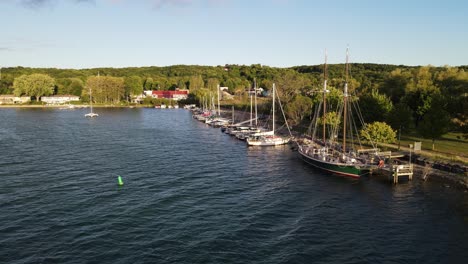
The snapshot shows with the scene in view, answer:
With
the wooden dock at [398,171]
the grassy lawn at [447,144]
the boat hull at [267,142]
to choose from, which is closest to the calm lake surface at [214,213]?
the wooden dock at [398,171]

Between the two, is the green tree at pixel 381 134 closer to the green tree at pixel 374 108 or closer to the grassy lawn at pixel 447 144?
the grassy lawn at pixel 447 144

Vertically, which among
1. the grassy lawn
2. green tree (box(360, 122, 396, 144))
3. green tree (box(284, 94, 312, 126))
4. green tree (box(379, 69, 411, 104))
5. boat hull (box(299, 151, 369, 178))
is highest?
green tree (box(379, 69, 411, 104))

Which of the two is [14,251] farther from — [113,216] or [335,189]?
[335,189]

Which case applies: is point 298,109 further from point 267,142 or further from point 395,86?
point 395,86

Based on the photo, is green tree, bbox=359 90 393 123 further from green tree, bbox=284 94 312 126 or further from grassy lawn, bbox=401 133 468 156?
green tree, bbox=284 94 312 126

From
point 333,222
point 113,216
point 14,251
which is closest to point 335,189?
point 333,222

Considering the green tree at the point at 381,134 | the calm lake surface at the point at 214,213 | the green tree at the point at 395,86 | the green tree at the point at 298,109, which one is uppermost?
the green tree at the point at 395,86

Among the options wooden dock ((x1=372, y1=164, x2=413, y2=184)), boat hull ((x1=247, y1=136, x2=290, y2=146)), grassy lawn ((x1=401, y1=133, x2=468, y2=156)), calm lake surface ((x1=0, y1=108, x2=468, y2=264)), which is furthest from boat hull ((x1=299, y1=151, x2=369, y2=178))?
boat hull ((x1=247, y1=136, x2=290, y2=146))

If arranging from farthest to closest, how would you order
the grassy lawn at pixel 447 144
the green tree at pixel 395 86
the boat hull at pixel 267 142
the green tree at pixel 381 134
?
the green tree at pixel 395 86 < the boat hull at pixel 267 142 < the green tree at pixel 381 134 < the grassy lawn at pixel 447 144

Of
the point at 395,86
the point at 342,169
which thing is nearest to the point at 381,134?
the point at 342,169
